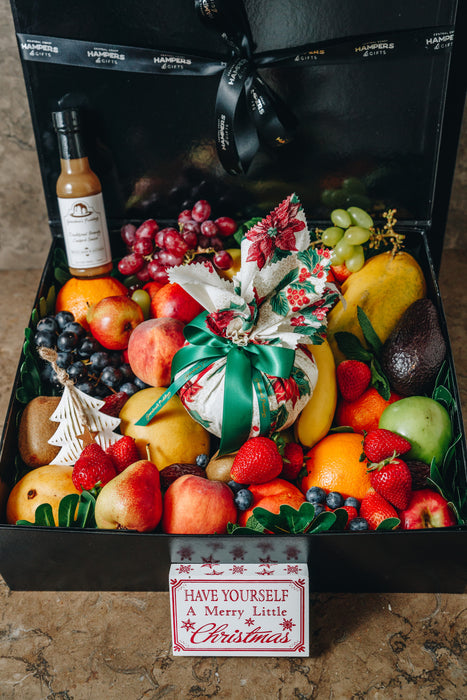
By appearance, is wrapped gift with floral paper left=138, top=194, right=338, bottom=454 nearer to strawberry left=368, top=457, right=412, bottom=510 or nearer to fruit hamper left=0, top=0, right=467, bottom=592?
fruit hamper left=0, top=0, right=467, bottom=592

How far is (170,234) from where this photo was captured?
1163 millimetres

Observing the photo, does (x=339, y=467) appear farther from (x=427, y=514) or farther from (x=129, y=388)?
(x=129, y=388)

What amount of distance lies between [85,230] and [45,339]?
0.24 metres

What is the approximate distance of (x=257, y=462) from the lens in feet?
2.67

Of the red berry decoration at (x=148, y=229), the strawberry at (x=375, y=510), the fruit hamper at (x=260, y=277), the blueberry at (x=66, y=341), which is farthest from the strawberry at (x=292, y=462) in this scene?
the red berry decoration at (x=148, y=229)

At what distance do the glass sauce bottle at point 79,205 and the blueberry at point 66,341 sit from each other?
0.55ft

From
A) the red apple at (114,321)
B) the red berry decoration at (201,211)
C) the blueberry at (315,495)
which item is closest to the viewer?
the blueberry at (315,495)

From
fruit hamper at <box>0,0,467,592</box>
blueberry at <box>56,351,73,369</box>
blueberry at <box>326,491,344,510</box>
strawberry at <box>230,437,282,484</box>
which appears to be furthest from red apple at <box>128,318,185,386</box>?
blueberry at <box>326,491,344,510</box>

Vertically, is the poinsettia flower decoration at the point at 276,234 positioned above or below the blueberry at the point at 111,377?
above

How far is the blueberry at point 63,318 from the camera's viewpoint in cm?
111

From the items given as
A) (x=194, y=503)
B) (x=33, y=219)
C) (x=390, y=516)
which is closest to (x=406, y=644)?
(x=390, y=516)

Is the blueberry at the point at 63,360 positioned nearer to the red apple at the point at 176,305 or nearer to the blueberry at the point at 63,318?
the blueberry at the point at 63,318

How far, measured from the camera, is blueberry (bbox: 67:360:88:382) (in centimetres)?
104

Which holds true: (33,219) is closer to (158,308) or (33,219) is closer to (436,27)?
(158,308)
